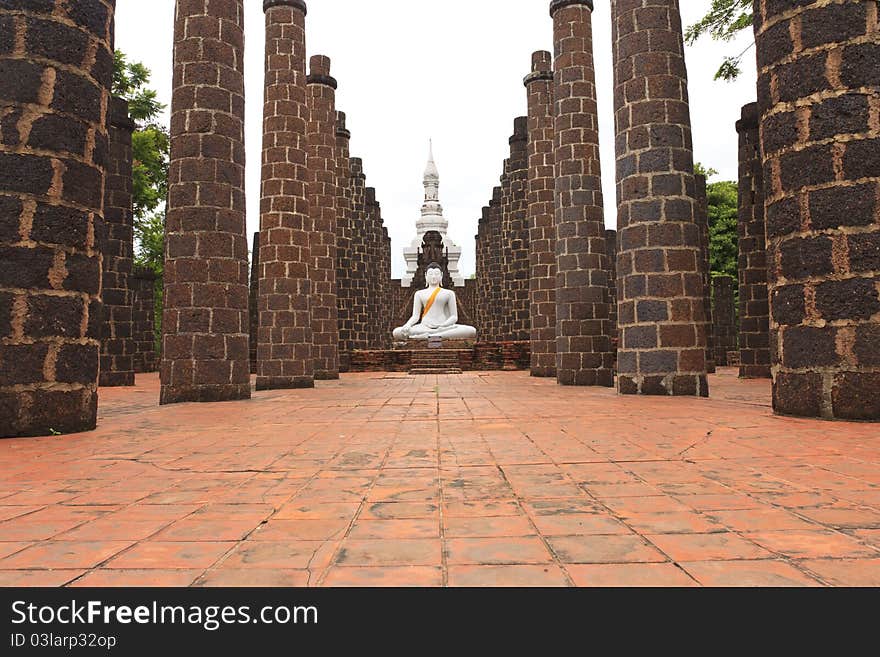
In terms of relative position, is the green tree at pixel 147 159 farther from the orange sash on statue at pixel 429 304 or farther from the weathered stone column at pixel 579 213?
the weathered stone column at pixel 579 213

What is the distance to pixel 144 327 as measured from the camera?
62.7 feet

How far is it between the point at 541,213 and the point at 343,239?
8945 mm

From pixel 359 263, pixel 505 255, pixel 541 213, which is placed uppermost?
pixel 505 255

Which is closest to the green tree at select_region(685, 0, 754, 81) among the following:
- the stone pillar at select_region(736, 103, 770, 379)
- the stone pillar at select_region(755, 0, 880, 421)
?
the stone pillar at select_region(736, 103, 770, 379)

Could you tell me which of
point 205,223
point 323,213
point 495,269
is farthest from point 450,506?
point 495,269

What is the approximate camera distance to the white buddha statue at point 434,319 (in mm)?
20469

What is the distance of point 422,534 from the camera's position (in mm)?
2225

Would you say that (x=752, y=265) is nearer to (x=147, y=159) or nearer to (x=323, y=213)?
(x=323, y=213)

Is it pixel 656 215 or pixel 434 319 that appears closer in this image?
pixel 656 215

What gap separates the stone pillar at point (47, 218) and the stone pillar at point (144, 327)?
1375 centimetres

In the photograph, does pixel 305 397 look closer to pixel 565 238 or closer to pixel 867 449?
pixel 565 238

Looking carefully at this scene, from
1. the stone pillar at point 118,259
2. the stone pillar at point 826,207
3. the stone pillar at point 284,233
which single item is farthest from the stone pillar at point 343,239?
the stone pillar at point 826,207

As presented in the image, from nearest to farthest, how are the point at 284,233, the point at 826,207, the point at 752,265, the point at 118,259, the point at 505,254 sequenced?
the point at 826,207 → the point at 284,233 → the point at 118,259 → the point at 752,265 → the point at 505,254

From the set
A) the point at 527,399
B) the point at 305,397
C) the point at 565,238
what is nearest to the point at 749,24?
the point at 565,238
